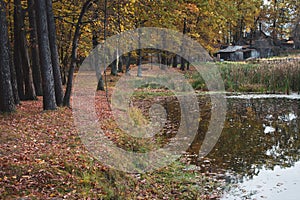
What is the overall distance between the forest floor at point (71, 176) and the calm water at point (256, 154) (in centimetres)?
48

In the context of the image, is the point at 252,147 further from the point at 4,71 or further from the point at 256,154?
the point at 4,71

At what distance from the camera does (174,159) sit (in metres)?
7.57

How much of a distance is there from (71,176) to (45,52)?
19.1 feet

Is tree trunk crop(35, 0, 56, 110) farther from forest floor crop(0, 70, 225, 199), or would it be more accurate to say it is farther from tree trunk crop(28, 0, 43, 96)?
forest floor crop(0, 70, 225, 199)

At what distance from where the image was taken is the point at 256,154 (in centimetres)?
795

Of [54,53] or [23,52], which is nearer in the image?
[54,53]

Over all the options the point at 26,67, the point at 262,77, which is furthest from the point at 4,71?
the point at 262,77

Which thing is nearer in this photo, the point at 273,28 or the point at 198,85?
the point at 198,85

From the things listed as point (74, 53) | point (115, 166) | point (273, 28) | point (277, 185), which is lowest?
point (277, 185)

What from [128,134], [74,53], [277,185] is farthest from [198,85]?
[277,185]

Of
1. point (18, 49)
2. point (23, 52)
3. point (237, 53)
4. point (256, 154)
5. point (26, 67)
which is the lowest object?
point (256, 154)

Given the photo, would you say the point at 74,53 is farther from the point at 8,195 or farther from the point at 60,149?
the point at 8,195

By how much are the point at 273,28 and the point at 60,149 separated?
50.4 m

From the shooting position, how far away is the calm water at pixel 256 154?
6.00 m
